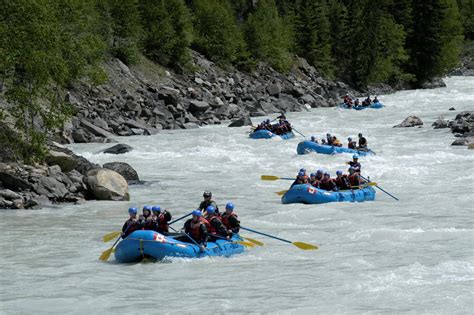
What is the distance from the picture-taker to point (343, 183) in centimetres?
1955

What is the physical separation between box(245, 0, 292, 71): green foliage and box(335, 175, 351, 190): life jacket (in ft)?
139

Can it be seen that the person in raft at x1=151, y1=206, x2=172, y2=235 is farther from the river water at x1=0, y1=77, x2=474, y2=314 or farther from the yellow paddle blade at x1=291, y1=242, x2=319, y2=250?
the yellow paddle blade at x1=291, y1=242, x2=319, y2=250

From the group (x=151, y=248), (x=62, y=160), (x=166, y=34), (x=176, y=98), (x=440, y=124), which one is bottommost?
(x=151, y=248)

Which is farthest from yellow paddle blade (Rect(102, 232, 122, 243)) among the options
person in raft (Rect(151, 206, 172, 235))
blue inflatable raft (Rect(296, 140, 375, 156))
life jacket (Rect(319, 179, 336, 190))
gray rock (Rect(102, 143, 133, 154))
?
blue inflatable raft (Rect(296, 140, 375, 156))

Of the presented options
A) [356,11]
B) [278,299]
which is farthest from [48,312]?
[356,11]

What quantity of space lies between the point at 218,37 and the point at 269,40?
749 cm

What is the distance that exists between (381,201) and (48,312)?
1157 cm

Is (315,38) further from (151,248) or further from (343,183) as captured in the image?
(151,248)

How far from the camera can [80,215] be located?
56.6 ft

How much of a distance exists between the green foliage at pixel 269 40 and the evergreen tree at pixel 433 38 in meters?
13.8

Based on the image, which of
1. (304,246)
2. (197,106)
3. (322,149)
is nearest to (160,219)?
(304,246)

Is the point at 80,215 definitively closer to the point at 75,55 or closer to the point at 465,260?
the point at 465,260

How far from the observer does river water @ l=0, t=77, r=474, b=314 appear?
33.7 ft

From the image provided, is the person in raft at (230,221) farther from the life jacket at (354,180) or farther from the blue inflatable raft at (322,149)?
the blue inflatable raft at (322,149)
